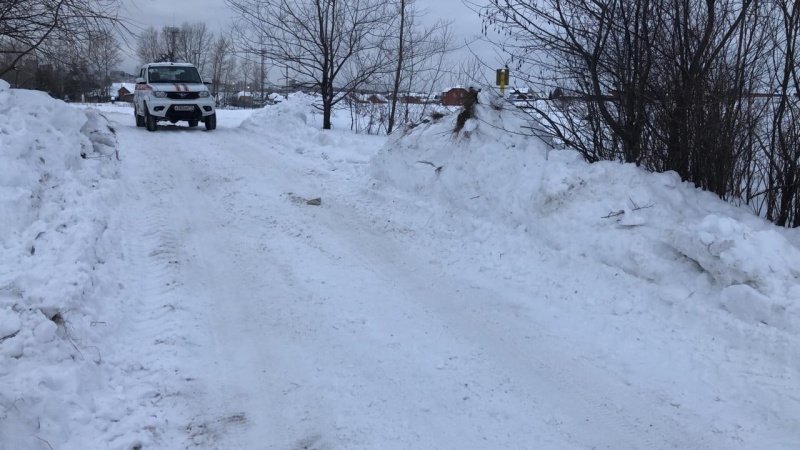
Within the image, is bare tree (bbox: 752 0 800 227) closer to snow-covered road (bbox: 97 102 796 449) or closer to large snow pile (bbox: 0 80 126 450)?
snow-covered road (bbox: 97 102 796 449)

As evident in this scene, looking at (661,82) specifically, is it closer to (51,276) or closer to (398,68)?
(51,276)

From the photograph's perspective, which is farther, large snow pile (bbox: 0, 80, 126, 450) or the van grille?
the van grille

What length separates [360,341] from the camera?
15.4ft

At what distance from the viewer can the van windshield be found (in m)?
17.0

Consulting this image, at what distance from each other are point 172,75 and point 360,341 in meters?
15.1

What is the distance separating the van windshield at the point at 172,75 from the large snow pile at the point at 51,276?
7898 mm

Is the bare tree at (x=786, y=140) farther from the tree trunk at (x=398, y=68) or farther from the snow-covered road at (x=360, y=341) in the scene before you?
the tree trunk at (x=398, y=68)

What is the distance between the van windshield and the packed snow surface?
8.58 m

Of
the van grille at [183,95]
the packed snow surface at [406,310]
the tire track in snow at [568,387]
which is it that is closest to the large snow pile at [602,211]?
the packed snow surface at [406,310]

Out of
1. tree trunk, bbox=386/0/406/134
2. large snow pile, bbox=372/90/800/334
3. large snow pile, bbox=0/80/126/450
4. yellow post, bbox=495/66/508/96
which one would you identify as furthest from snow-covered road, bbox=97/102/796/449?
tree trunk, bbox=386/0/406/134

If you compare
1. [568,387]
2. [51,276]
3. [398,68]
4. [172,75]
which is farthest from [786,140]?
[172,75]

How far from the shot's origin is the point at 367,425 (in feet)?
12.1

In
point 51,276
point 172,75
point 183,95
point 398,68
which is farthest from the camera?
point 398,68

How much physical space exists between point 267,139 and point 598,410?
12438 millimetres
